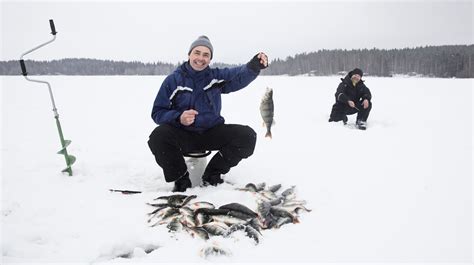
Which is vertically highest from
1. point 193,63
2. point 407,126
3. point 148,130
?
point 193,63

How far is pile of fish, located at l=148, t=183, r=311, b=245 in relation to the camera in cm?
294

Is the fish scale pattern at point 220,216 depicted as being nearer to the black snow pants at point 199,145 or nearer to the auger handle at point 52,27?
the black snow pants at point 199,145

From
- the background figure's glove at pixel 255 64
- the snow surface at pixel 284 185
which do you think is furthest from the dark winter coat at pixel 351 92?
the background figure's glove at pixel 255 64

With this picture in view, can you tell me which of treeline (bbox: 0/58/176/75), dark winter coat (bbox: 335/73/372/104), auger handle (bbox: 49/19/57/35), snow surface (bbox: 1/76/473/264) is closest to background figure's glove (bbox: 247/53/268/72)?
snow surface (bbox: 1/76/473/264)

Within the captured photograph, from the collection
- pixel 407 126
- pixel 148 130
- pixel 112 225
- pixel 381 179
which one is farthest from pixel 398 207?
pixel 148 130

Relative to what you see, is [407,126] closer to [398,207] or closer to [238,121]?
[238,121]

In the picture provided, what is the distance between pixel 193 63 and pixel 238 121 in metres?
6.03

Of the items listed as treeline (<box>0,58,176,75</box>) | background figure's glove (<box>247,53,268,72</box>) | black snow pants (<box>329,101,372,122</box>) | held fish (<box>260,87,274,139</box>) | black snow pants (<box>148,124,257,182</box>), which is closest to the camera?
black snow pants (<box>148,124,257,182</box>)

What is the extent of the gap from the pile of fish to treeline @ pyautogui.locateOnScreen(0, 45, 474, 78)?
63.8 meters

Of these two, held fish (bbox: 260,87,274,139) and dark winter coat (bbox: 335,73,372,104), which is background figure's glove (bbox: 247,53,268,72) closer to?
held fish (bbox: 260,87,274,139)

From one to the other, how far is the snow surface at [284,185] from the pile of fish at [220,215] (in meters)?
0.10

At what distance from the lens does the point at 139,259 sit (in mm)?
2539

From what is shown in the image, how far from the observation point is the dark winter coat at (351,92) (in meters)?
8.79

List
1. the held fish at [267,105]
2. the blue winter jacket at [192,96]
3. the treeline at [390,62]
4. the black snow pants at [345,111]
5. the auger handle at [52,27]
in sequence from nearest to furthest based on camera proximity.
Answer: the blue winter jacket at [192,96] < the auger handle at [52,27] < the held fish at [267,105] < the black snow pants at [345,111] < the treeline at [390,62]
